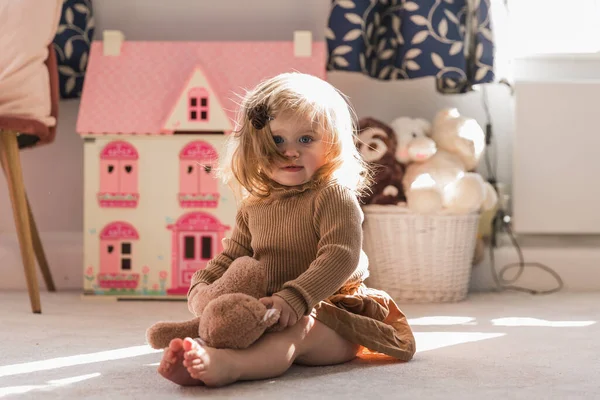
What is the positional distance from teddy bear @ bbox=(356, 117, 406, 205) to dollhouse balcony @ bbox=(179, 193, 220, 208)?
37cm

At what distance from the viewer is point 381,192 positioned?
6.58ft

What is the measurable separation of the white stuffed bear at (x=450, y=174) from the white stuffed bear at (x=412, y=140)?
0.02 m

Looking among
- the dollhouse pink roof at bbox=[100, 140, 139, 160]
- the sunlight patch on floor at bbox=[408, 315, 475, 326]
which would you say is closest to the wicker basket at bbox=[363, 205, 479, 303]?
the sunlight patch on floor at bbox=[408, 315, 475, 326]

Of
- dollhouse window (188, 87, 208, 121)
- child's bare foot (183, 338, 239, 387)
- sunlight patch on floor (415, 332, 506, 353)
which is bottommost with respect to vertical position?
sunlight patch on floor (415, 332, 506, 353)

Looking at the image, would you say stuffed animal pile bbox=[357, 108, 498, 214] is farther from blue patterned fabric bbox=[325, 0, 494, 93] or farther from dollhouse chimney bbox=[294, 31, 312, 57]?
dollhouse chimney bbox=[294, 31, 312, 57]

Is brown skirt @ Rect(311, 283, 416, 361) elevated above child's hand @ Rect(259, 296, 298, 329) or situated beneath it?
situated beneath

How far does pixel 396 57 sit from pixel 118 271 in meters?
0.90

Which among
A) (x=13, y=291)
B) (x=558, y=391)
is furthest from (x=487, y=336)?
(x=13, y=291)

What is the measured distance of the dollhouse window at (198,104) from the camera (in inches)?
77.0

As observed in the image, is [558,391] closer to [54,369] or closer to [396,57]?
[54,369]

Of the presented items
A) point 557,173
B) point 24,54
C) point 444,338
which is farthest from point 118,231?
point 557,173

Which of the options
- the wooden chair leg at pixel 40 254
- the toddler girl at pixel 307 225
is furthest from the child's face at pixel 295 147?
the wooden chair leg at pixel 40 254

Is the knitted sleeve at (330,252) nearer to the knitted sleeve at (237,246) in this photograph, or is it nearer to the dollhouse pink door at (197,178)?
the knitted sleeve at (237,246)

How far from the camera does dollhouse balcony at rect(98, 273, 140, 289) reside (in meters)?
1.99
